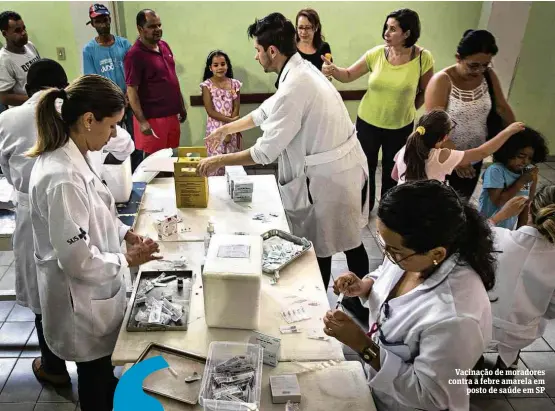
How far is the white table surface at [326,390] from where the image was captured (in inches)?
52.3

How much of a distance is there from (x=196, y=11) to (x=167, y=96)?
1239mm

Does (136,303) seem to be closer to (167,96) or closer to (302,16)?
(167,96)

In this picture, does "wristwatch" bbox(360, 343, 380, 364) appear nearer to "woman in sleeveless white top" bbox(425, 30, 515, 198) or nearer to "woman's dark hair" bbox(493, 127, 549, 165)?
"woman in sleeveless white top" bbox(425, 30, 515, 198)

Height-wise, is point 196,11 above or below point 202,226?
above

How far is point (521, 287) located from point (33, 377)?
7.97 feet

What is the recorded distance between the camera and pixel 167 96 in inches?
143

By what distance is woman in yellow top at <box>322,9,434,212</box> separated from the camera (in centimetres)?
311

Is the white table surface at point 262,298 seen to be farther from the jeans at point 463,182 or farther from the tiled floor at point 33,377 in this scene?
the jeans at point 463,182

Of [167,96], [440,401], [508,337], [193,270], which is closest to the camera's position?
[440,401]

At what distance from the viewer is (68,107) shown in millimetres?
1515

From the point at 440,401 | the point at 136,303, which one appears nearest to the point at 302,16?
the point at 136,303

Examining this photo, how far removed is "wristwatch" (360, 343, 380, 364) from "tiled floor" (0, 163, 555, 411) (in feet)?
3.96

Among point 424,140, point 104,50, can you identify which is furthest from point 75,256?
point 104,50

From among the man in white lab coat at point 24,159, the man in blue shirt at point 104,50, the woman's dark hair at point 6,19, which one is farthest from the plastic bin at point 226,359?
the woman's dark hair at point 6,19
